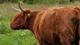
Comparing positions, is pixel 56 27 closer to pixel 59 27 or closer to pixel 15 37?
pixel 59 27

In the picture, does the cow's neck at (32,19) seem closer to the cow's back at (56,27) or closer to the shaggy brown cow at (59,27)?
the shaggy brown cow at (59,27)

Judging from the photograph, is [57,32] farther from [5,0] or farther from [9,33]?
[5,0]

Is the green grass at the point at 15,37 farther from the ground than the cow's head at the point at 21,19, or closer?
closer

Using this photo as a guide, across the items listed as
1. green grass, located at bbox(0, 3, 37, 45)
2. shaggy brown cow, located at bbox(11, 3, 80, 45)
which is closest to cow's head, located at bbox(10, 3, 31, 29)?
shaggy brown cow, located at bbox(11, 3, 80, 45)

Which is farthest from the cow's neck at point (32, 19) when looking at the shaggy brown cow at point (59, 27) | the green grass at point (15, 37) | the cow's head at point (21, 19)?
the green grass at point (15, 37)

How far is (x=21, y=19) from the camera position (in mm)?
13875

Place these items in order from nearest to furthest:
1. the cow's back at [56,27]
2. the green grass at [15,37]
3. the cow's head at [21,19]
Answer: the cow's back at [56,27]
the cow's head at [21,19]
the green grass at [15,37]

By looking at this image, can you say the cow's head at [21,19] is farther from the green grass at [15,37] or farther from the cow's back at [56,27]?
the green grass at [15,37]

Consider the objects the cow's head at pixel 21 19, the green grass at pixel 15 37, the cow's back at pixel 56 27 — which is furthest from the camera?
the green grass at pixel 15 37

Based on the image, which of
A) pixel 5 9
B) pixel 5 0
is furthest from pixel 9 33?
pixel 5 0

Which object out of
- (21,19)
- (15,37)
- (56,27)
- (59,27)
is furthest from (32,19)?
(15,37)

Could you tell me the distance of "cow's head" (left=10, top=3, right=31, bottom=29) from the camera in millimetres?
13773

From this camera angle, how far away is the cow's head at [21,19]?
13773mm

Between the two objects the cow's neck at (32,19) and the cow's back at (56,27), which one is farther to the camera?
the cow's neck at (32,19)
